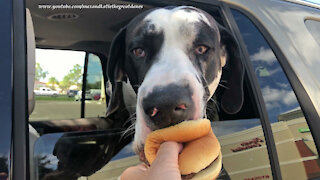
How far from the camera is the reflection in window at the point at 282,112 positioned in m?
1.80

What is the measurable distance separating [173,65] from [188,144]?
0.36m

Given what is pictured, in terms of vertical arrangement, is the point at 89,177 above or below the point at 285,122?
below

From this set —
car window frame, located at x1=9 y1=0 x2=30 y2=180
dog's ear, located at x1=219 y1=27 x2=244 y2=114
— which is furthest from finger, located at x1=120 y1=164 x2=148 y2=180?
dog's ear, located at x1=219 y1=27 x2=244 y2=114

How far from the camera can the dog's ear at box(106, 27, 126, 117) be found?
1859 millimetres

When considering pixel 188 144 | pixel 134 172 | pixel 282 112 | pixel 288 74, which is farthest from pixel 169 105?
pixel 288 74

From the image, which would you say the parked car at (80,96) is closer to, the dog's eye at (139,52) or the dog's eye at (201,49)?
the dog's eye at (139,52)

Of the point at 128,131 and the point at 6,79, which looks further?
the point at 128,131

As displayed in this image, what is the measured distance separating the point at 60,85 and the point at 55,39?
1.14 feet

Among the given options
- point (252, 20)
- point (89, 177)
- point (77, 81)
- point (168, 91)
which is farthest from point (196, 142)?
point (77, 81)

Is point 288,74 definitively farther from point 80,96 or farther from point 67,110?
point 67,110

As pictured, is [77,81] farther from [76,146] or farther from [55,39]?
[76,146]

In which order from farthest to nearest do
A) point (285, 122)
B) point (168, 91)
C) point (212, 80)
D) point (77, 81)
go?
point (77, 81), point (285, 122), point (212, 80), point (168, 91)

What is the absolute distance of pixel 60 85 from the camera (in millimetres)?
2141

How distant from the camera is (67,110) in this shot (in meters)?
2.44
